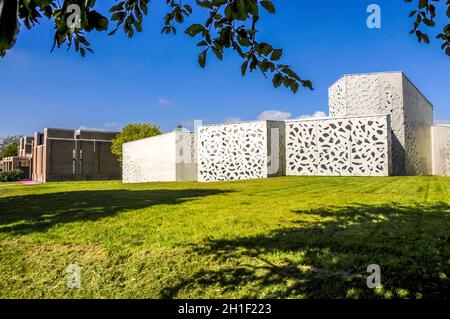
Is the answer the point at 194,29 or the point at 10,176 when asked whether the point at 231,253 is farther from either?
the point at 10,176

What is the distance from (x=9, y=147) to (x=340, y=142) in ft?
310

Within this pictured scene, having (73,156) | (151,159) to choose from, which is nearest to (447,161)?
(151,159)

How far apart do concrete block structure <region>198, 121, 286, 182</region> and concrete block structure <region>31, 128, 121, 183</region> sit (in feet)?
111

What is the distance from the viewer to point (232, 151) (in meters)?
25.5

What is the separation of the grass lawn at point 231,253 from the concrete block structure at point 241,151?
16.4 m

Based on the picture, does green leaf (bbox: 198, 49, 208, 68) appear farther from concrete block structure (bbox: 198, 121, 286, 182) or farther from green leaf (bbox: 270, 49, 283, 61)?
concrete block structure (bbox: 198, 121, 286, 182)

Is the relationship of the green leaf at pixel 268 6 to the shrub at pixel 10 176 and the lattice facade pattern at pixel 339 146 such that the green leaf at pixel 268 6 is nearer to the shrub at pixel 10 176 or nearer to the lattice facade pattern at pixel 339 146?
the lattice facade pattern at pixel 339 146

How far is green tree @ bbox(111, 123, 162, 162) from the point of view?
50.2 meters

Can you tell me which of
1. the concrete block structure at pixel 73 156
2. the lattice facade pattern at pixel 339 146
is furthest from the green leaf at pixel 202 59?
the concrete block structure at pixel 73 156

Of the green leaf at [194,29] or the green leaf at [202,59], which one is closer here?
the green leaf at [194,29]

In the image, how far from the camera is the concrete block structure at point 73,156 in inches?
1976

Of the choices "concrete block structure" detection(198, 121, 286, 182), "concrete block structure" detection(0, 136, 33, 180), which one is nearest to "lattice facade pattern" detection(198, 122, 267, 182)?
"concrete block structure" detection(198, 121, 286, 182)
